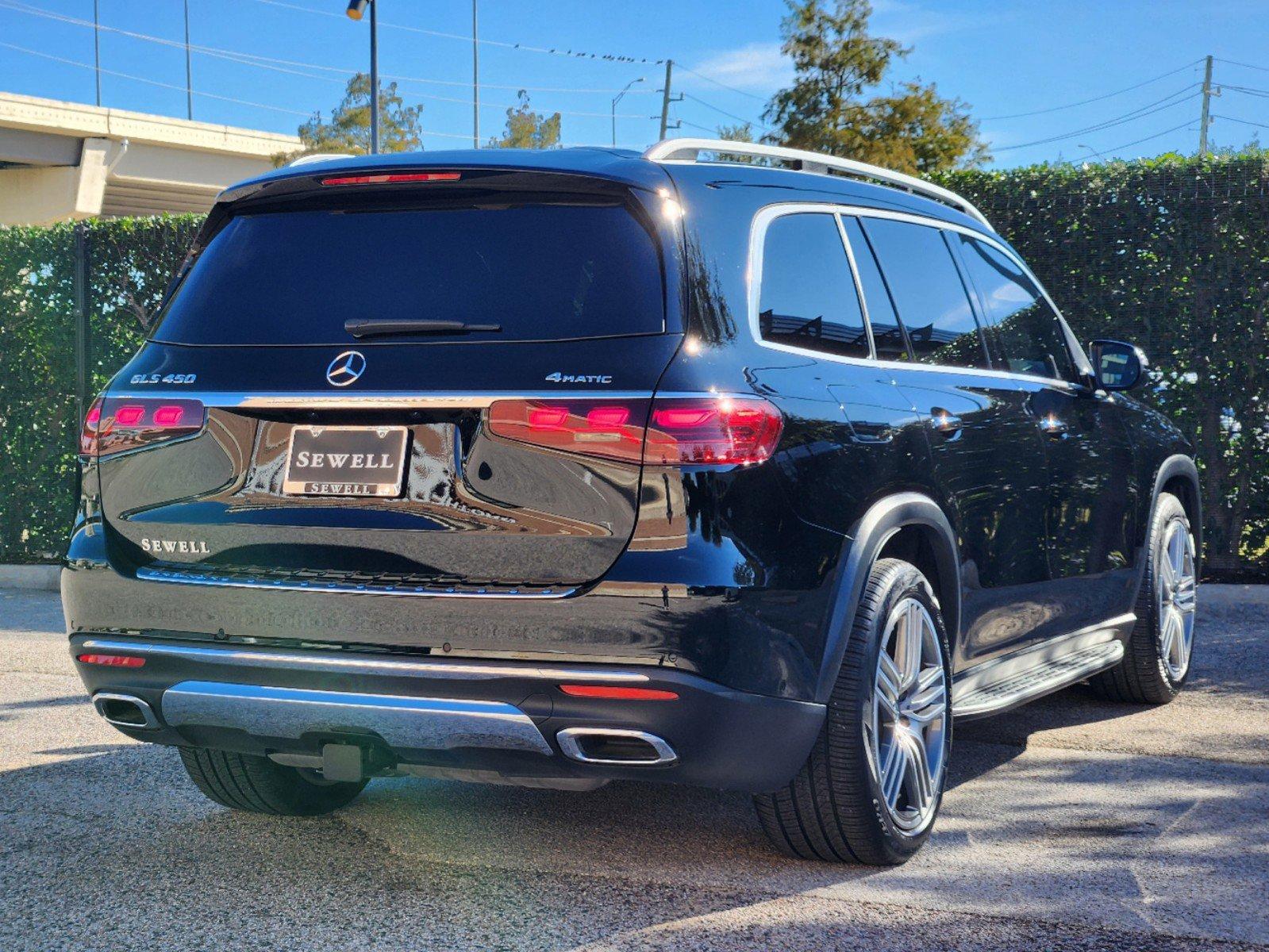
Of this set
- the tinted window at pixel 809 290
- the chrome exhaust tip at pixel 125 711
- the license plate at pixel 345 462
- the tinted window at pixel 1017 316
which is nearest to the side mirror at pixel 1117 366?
the tinted window at pixel 1017 316

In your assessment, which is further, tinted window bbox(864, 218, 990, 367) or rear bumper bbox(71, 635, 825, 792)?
tinted window bbox(864, 218, 990, 367)

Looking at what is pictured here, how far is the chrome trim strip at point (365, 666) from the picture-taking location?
350 cm

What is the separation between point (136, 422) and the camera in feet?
13.2

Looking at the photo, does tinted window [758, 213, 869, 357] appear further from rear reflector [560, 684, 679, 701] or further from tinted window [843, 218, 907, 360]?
rear reflector [560, 684, 679, 701]

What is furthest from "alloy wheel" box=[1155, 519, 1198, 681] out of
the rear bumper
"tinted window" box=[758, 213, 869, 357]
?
the rear bumper

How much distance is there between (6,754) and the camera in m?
5.72

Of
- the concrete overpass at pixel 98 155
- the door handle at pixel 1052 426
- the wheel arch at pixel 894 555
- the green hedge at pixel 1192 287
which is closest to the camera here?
the wheel arch at pixel 894 555

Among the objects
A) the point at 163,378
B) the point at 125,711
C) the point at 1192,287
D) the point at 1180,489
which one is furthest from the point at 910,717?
the point at 1192,287

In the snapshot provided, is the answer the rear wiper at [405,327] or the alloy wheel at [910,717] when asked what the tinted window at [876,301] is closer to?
the alloy wheel at [910,717]

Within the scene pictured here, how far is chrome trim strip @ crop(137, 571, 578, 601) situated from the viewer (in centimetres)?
354

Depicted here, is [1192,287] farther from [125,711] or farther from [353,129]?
[353,129]

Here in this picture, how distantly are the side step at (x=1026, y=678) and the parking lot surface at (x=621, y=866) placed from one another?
34 cm

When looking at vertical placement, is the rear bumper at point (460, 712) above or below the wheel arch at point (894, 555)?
below

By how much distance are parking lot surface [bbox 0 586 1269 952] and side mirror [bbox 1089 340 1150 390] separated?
1.39 metres
